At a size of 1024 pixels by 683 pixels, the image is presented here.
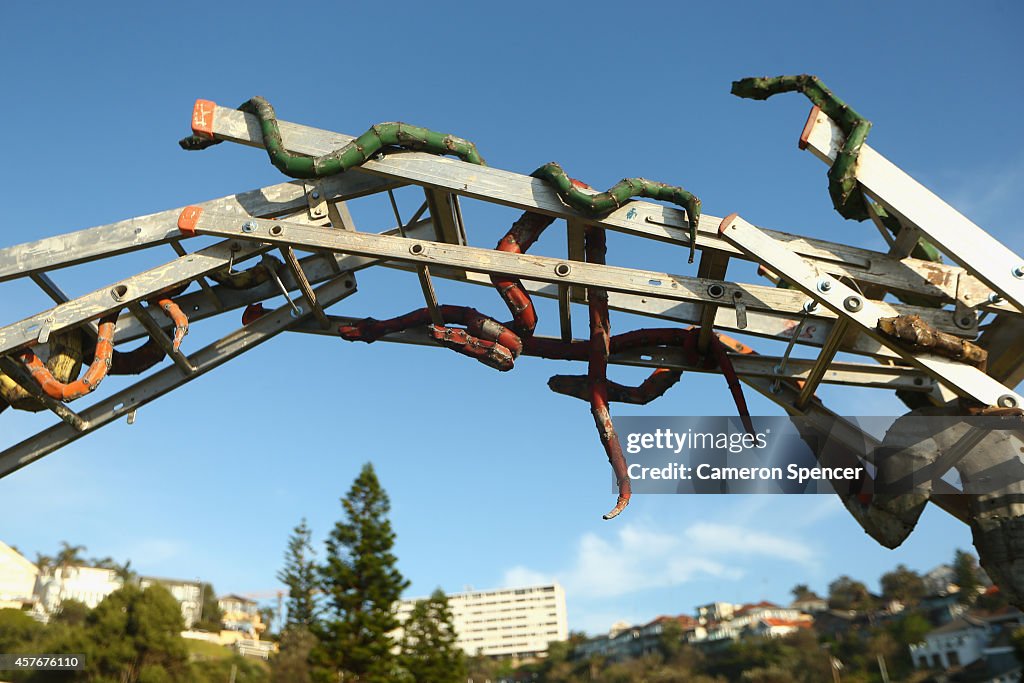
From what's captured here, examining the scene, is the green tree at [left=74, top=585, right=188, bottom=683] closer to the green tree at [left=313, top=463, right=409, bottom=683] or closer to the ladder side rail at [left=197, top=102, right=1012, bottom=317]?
the green tree at [left=313, top=463, right=409, bottom=683]

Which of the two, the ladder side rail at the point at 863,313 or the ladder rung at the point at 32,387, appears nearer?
the ladder side rail at the point at 863,313

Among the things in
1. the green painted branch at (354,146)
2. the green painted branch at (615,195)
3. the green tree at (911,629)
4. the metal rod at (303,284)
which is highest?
the green tree at (911,629)

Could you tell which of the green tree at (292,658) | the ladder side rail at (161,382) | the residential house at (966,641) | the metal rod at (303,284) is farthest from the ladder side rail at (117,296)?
the residential house at (966,641)

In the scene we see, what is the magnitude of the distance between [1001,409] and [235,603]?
12347cm

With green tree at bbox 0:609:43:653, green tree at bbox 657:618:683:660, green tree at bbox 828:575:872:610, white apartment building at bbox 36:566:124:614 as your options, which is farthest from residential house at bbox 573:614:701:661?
green tree at bbox 0:609:43:653

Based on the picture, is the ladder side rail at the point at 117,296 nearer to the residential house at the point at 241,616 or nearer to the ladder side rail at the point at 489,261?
the ladder side rail at the point at 489,261

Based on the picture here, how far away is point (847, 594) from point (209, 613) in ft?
218

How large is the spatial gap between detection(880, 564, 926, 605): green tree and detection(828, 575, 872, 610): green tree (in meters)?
2.04

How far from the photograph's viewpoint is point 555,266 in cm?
557

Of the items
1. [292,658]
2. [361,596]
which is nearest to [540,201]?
[361,596]

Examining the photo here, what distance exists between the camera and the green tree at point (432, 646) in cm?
3716

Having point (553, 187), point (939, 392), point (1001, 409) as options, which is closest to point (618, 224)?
point (553, 187)

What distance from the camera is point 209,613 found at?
3497 inches

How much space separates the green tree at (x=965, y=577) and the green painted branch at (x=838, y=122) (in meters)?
74.8
